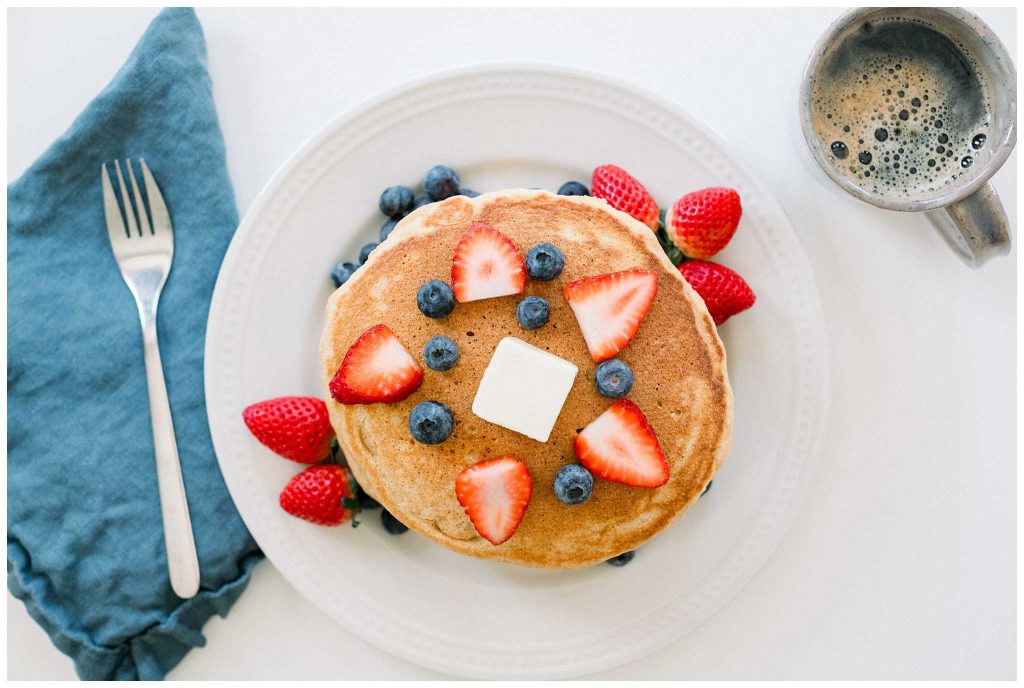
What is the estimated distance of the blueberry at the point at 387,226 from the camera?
5.59 ft

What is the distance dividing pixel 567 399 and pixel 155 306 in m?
1.01

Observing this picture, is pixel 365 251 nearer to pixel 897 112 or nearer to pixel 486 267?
pixel 486 267

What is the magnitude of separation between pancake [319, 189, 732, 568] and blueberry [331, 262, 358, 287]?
0.52 ft

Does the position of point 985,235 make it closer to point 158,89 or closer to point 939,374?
point 939,374

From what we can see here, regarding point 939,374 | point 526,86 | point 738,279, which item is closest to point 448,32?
point 526,86

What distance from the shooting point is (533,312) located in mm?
1424

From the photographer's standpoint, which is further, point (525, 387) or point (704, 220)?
point (704, 220)

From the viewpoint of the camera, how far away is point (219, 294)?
5.57ft

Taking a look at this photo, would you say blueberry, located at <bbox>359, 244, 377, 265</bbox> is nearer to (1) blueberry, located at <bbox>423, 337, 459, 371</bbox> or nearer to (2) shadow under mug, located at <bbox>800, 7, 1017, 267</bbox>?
(1) blueberry, located at <bbox>423, 337, 459, 371</bbox>

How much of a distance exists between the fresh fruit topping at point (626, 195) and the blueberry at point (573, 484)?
588 mm

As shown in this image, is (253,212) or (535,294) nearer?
(535,294)

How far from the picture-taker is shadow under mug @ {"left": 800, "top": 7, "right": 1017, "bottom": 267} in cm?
159

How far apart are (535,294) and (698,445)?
45cm

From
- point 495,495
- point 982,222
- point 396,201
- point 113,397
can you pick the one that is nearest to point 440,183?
point 396,201
